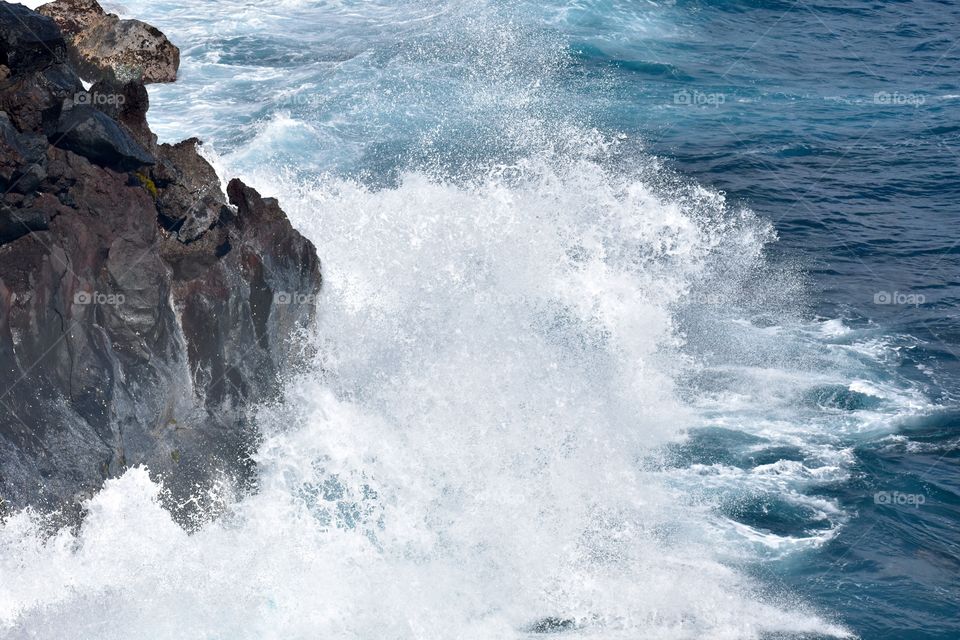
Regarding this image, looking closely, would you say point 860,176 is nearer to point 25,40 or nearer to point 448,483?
point 448,483

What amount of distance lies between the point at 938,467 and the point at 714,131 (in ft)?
43.2

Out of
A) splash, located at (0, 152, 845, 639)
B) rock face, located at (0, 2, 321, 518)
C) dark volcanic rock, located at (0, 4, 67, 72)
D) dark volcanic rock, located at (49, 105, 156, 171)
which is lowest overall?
splash, located at (0, 152, 845, 639)

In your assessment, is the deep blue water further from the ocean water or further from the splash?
the splash

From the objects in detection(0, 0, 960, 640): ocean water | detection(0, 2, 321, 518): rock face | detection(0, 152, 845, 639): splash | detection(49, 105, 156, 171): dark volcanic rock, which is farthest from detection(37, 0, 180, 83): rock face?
detection(49, 105, 156, 171): dark volcanic rock

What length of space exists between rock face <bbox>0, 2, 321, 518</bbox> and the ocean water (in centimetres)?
59

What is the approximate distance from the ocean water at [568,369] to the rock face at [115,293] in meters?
0.59

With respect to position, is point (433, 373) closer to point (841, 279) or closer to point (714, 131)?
point (841, 279)

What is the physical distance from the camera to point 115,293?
11258 millimetres

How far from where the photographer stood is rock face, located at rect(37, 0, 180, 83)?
22906mm

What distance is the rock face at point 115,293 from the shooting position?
10.4 meters

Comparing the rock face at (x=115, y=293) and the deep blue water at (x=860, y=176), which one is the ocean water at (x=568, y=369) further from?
the rock face at (x=115, y=293)

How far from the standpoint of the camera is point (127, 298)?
37.2 feet

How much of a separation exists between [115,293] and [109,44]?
1423cm

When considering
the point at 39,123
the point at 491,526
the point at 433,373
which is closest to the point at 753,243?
the point at 433,373
